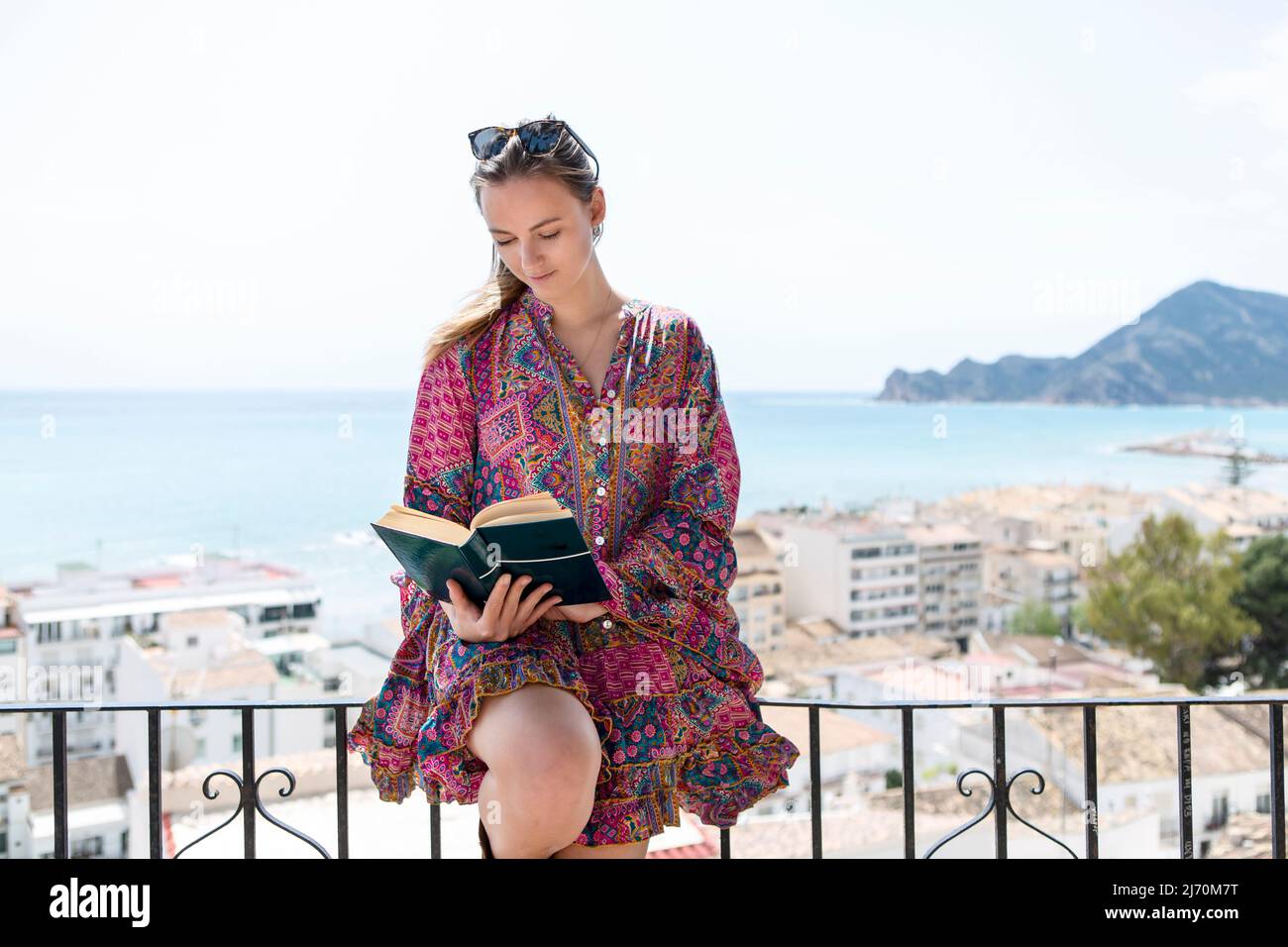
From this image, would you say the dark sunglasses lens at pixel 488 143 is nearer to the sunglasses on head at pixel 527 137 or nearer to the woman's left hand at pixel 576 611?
the sunglasses on head at pixel 527 137

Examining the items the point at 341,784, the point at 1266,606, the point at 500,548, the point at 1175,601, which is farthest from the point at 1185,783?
the point at 1266,606

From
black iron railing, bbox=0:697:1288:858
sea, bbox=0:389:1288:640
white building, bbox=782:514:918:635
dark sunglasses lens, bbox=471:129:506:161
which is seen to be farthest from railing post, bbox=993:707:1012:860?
white building, bbox=782:514:918:635

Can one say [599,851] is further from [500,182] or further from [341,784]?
[500,182]

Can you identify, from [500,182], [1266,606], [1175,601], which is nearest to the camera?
[500,182]

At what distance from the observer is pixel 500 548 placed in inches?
49.8

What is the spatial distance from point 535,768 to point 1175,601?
36466 mm

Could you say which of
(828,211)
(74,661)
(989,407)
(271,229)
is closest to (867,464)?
(989,407)

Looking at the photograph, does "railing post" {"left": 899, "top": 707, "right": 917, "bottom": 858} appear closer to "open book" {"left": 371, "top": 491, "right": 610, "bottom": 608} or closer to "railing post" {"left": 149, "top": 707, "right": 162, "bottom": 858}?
"open book" {"left": 371, "top": 491, "right": 610, "bottom": 608}

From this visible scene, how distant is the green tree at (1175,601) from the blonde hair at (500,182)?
34.8 metres

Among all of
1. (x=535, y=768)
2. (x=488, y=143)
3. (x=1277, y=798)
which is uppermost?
(x=488, y=143)

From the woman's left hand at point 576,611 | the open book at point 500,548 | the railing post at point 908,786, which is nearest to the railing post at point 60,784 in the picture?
the open book at point 500,548

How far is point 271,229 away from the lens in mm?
45781

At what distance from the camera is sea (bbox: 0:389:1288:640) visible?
38031mm
